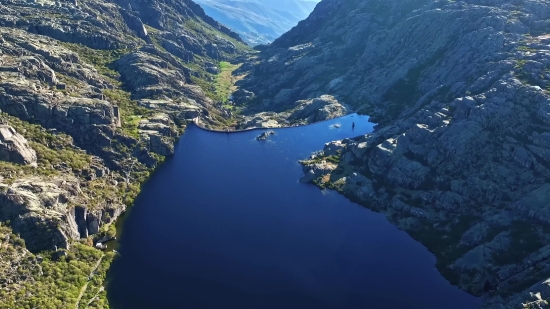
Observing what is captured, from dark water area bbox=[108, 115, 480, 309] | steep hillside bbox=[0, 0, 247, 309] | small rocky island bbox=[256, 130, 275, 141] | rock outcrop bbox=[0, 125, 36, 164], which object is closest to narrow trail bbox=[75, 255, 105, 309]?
steep hillside bbox=[0, 0, 247, 309]

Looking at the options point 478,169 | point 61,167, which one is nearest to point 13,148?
point 61,167

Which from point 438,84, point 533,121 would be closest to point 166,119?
point 438,84

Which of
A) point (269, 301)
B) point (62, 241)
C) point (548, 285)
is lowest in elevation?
point (62, 241)

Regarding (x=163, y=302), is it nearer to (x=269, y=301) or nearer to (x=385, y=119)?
(x=269, y=301)

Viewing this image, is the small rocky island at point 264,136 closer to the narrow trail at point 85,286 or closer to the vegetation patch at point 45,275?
the narrow trail at point 85,286

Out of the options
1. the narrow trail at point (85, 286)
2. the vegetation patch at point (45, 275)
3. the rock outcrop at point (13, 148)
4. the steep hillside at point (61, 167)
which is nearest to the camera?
the vegetation patch at point (45, 275)

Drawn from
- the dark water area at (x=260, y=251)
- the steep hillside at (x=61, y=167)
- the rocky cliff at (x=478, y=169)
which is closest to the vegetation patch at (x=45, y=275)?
the steep hillside at (x=61, y=167)

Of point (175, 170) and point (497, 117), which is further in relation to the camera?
point (175, 170)

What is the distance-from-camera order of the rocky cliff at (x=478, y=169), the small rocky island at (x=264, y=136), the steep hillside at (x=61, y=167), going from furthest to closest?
the small rocky island at (x=264, y=136), the rocky cliff at (x=478, y=169), the steep hillside at (x=61, y=167)
